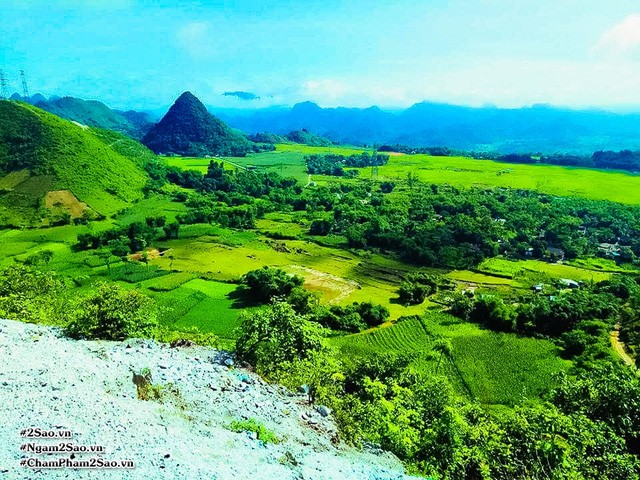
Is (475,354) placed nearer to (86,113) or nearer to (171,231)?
(171,231)

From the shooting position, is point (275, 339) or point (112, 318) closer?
point (275, 339)

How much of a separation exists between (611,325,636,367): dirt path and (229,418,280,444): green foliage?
24.2 meters

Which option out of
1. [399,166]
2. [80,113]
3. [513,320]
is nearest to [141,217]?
[513,320]

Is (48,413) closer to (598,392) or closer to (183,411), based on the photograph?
(183,411)

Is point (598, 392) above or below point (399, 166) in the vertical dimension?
below

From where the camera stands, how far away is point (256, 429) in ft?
29.4

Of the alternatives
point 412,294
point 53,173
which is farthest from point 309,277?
point 53,173

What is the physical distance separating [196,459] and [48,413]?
2690 mm

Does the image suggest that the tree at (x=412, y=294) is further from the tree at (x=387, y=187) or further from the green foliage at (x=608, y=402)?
the tree at (x=387, y=187)

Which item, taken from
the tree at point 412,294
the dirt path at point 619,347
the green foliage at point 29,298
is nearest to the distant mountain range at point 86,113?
the tree at point 412,294

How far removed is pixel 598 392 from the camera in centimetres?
1396

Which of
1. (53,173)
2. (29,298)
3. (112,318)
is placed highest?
(53,173)

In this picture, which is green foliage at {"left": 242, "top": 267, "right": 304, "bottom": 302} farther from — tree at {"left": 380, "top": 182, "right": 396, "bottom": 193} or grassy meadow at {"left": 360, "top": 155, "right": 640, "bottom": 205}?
grassy meadow at {"left": 360, "top": 155, "right": 640, "bottom": 205}

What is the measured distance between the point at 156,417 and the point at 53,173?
60212 millimetres
